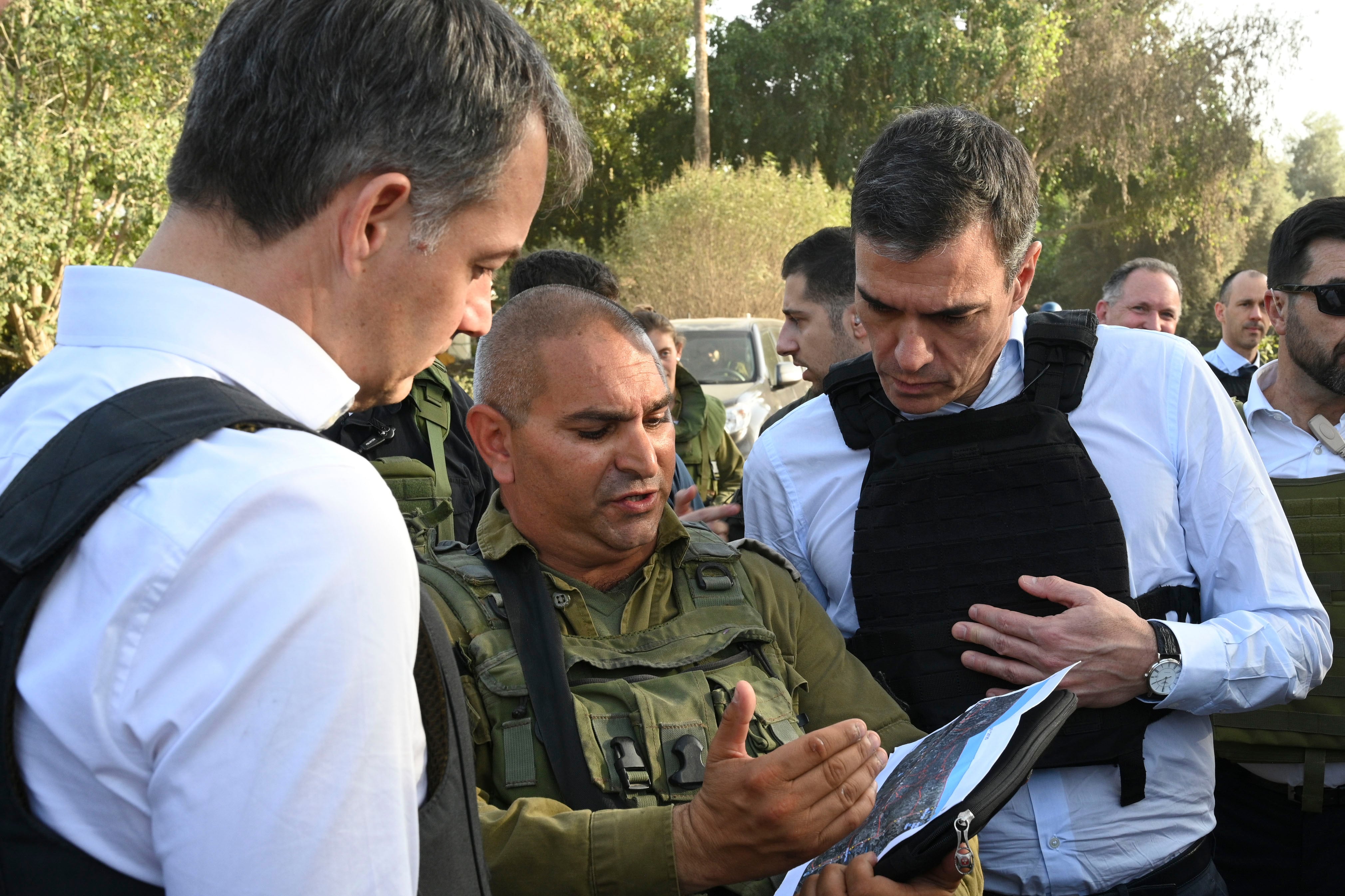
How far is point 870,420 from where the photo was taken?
252 centimetres

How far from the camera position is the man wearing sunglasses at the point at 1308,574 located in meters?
2.91

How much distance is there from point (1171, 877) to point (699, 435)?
3675mm

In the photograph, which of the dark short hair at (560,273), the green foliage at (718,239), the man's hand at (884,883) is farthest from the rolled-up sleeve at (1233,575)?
the green foliage at (718,239)

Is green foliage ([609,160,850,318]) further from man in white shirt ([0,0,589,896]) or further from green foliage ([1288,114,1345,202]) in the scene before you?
green foliage ([1288,114,1345,202])

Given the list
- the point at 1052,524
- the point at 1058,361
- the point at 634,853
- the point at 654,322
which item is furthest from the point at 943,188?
the point at 654,322

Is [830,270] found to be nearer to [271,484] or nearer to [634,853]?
[634,853]

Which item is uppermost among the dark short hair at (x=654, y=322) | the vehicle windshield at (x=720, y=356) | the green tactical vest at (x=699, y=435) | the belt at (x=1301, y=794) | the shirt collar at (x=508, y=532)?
the shirt collar at (x=508, y=532)

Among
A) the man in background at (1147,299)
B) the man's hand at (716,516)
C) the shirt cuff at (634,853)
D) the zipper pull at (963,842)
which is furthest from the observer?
the man in background at (1147,299)

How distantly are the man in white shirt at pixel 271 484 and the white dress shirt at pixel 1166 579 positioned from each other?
1.42 metres

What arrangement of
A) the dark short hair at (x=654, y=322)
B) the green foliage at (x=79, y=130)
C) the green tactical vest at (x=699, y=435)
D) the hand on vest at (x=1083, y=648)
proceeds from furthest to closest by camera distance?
the green foliage at (x=79, y=130), the green tactical vest at (x=699, y=435), the dark short hair at (x=654, y=322), the hand on vest at (x=1083, y=648)

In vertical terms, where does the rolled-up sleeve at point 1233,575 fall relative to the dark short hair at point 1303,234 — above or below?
below

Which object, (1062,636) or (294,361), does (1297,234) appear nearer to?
(1062,636)

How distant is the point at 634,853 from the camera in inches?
70.1

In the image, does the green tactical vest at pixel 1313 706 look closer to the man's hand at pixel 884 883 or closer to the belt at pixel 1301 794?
the belt at pixel 1301 794
